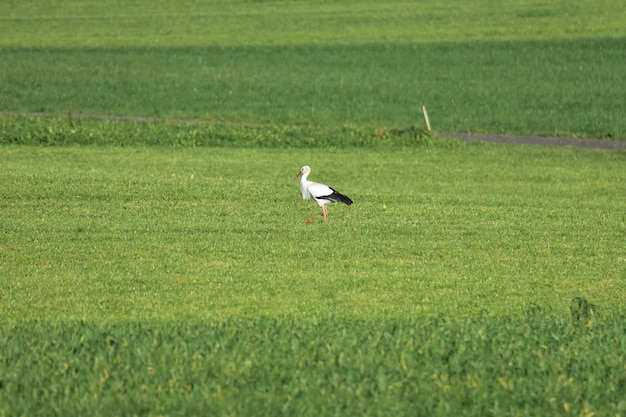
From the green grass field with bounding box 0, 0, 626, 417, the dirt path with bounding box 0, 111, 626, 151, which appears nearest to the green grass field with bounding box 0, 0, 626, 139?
the green grass field with bounding box 0, 0, 626, 417

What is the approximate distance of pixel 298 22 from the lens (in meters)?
58.1

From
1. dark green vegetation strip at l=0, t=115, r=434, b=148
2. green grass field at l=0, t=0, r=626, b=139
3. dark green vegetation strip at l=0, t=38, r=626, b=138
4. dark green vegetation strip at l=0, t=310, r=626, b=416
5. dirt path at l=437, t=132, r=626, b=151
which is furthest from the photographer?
green grass field at l=0, t=0, r=626, b=139

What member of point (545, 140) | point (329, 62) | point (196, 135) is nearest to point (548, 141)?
point (545, 140)

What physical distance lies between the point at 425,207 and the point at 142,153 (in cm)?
1106

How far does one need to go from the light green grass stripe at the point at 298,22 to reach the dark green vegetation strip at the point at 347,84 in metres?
2.40

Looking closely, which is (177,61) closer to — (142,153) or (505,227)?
(142,153)

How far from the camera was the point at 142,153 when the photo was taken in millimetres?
27391

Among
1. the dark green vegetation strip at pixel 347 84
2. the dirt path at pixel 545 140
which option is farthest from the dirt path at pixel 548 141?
the dark green vegetation strip at pixel 347 84

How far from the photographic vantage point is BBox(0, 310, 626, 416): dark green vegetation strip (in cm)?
770

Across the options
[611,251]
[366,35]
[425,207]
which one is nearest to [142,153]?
[425,207]

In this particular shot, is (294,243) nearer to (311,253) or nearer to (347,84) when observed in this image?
Answer: (311,253)

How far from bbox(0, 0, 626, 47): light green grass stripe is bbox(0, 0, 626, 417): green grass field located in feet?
32.5

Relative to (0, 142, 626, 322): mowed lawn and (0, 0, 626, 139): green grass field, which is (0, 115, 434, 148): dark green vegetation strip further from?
(0, 0, 626, 139): green grass field

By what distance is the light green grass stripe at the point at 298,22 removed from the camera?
177ft
